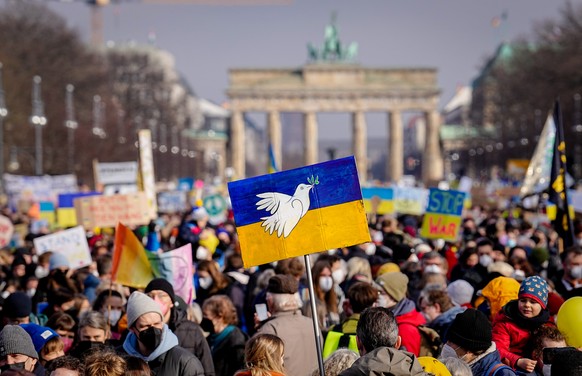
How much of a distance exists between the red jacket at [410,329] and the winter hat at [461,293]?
4.78 ft

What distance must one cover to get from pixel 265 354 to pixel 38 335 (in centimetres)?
193

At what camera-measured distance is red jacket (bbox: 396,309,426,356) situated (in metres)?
8.37

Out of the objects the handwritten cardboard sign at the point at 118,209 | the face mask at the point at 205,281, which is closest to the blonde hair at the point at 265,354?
the face mask at the point at 205,281

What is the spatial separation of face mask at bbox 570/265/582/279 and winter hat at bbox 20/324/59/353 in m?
5.02

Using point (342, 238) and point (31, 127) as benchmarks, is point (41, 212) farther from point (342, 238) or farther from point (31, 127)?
point (31, 127)

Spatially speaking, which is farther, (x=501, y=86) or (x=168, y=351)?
Result: (x=501, y=86)

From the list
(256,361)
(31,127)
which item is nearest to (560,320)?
(256,361)

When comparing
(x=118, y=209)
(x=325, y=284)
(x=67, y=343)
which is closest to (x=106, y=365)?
(x=67, y=343)

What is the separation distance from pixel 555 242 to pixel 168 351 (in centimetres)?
1193

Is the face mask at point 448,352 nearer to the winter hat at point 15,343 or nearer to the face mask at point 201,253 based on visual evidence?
the winter hat at point 15,343

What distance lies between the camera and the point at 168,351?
728 centimetres

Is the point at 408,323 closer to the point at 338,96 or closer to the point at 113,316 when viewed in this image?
the point at 113,316

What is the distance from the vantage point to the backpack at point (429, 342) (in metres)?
8.48

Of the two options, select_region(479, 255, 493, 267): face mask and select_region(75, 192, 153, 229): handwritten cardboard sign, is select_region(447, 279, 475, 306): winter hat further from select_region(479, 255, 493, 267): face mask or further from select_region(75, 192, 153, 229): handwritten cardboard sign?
select_region(75, 192, 153, 229): handwritten cardboard sign
